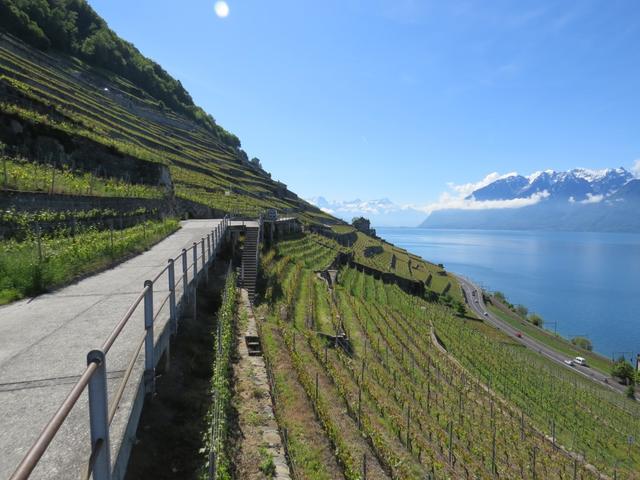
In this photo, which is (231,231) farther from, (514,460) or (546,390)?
(546,390)

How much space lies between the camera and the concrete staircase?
26422mm

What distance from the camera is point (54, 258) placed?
1327 cm

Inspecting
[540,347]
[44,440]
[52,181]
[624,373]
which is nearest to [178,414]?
[44,440]

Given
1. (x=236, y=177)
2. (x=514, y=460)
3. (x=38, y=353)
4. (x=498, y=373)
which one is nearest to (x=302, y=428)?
(x=38, y=353)

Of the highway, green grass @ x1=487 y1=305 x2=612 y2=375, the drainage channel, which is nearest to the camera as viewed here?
the drainage channel

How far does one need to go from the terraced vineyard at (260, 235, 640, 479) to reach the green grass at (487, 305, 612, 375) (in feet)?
74.1

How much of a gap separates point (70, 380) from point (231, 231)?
26.8 m

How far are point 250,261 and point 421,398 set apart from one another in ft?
49.0

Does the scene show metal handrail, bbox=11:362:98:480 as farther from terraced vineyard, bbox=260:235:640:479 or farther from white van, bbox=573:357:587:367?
white van, bbox=573:357:587:367

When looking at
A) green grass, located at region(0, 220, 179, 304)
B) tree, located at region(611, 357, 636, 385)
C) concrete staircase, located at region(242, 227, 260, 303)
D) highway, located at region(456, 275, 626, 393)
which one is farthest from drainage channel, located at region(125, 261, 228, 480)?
tree, located at region(611, 357, 636, 385)

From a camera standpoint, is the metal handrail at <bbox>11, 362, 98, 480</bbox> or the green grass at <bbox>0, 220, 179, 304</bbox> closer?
the metal handrail at <bbox>11, 362, 98, 480</bbox>

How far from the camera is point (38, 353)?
22.0 feet

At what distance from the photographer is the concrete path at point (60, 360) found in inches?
159

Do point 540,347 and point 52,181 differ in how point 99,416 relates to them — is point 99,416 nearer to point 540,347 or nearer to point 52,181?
point 52,181
